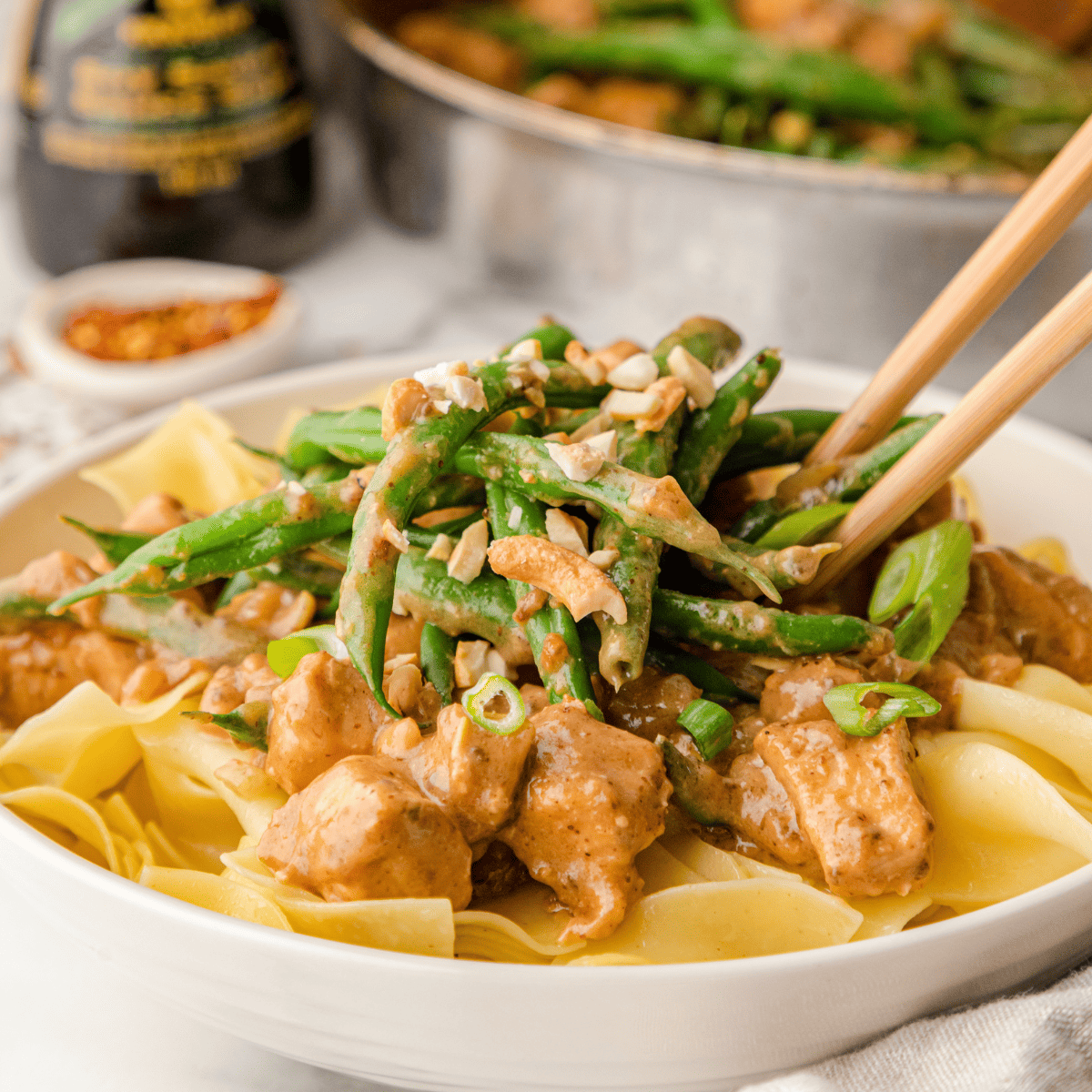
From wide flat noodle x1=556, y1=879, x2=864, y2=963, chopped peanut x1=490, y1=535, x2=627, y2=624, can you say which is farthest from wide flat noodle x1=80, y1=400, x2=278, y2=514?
wide flat noodle x1=556, y1=879, x2=864, y2=963

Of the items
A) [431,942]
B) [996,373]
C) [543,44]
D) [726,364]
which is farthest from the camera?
[543,44]

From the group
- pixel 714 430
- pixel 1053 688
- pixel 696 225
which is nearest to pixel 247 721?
pixel 714 430

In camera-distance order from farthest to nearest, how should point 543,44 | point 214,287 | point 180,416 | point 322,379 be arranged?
1. point 543,44
2. point 214,287
3. point 322,379
4. point 180,416

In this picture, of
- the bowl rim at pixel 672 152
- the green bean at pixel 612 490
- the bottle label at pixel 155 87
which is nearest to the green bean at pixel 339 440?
the green bean at pixel 612 490

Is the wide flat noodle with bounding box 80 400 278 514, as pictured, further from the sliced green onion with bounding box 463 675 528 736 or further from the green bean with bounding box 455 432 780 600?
the sliced green onion with bounding box 463 675 528 736

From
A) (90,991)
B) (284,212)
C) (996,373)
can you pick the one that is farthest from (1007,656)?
(284,212)

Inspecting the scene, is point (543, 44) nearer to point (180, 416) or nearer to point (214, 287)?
point (214, 287)

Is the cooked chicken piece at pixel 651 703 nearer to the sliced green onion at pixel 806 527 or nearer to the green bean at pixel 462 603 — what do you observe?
the green bean at pixel 462 603
